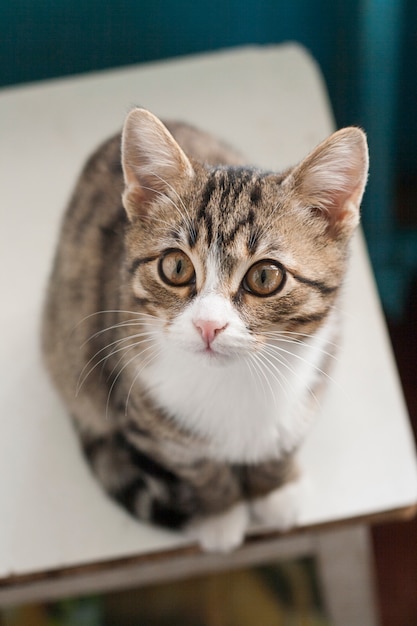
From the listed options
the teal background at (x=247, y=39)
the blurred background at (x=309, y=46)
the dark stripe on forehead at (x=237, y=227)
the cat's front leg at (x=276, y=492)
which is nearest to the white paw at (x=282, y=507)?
the cat's front leg at (x=276, y=492)

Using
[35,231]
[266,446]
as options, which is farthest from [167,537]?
[35,231]

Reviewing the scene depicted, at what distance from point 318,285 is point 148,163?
208mm

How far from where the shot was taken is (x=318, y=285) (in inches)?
31.1

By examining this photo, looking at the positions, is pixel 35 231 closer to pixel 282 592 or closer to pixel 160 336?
pixel 160 336

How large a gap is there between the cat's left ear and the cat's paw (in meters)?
0.37

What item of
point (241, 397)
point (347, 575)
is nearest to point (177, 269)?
point (241, 397)

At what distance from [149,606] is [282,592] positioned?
0.75 ft

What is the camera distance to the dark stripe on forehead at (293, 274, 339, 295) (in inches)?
30.5

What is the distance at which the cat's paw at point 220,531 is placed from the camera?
0.94 m

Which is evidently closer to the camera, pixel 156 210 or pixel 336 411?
pixel 156 210

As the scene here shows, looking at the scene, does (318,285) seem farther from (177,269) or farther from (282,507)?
(282,507)

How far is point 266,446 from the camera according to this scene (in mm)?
921

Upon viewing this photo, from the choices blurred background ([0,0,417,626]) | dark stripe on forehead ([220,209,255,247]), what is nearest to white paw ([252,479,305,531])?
dark stripe on forehead ([220,209,255,247])

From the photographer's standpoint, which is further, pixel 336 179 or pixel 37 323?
pixel 37 323
